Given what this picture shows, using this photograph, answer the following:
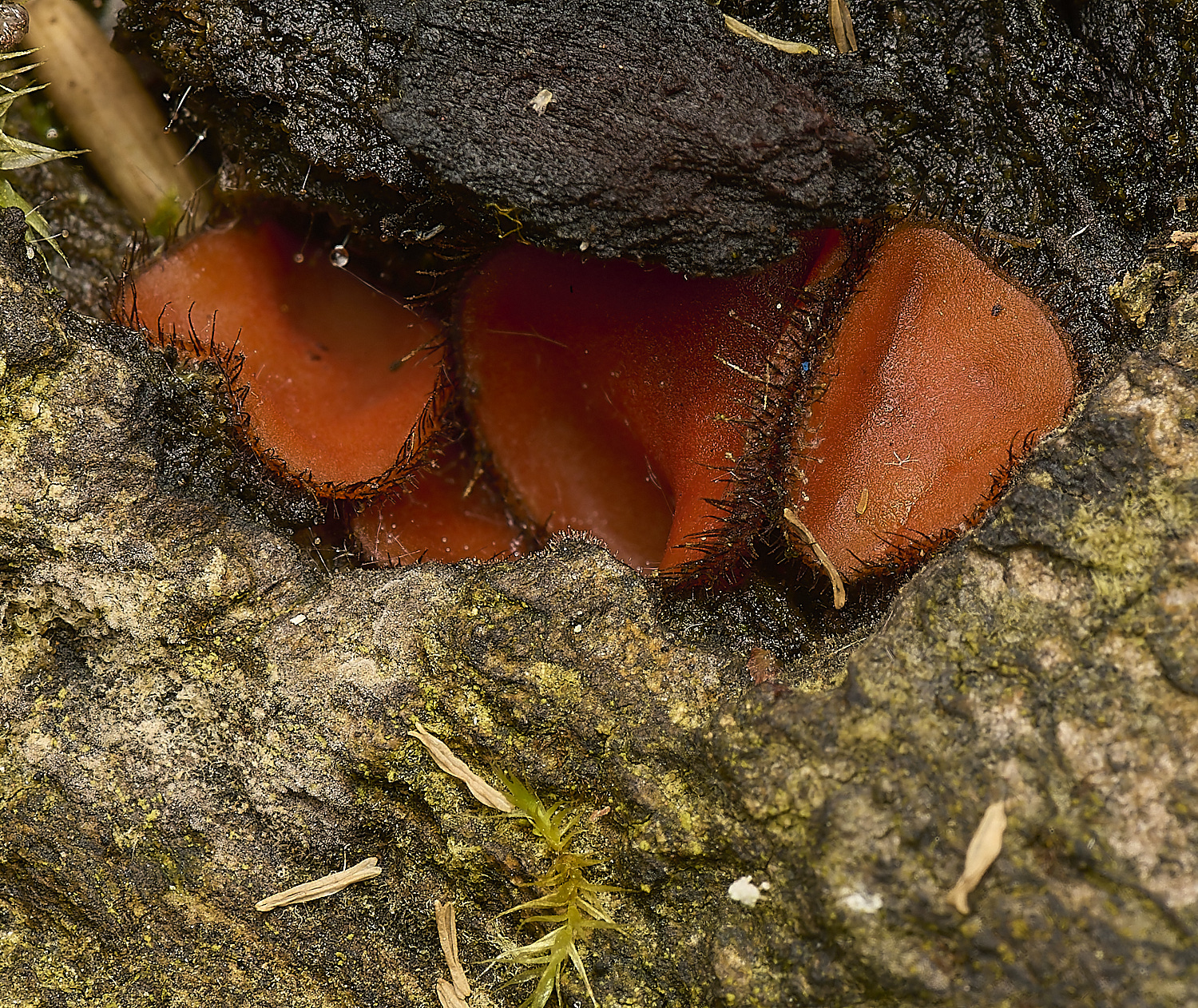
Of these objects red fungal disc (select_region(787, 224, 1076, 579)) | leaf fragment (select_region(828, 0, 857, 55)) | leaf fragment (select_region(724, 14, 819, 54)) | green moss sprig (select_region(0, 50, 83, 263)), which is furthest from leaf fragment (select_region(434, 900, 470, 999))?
leaf fragment (select_region(828, 0, 857, 55))

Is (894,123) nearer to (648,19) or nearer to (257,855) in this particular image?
(648,19)

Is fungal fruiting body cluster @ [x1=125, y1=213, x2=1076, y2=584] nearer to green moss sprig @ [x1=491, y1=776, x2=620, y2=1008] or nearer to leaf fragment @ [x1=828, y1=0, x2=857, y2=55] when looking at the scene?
leaf fragment @ [x1=828, y1=0, x2=857, y2=55]

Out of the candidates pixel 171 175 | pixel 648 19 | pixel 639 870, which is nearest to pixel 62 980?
pixel 639 870

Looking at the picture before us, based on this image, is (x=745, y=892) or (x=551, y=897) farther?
(x=551, y=897)

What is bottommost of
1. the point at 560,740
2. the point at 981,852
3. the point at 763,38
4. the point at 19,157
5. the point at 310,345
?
the point at 981,852

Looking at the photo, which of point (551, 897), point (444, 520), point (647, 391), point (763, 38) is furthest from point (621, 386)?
point (551, 897)

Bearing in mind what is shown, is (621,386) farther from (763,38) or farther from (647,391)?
(763,38)

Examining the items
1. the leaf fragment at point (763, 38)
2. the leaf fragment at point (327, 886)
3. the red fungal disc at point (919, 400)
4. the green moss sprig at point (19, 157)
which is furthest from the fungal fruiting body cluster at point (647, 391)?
the leaf fragment at point (327, 886)

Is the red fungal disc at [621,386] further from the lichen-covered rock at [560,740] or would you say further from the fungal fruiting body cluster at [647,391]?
the lichen-covered rock at [560,740]
